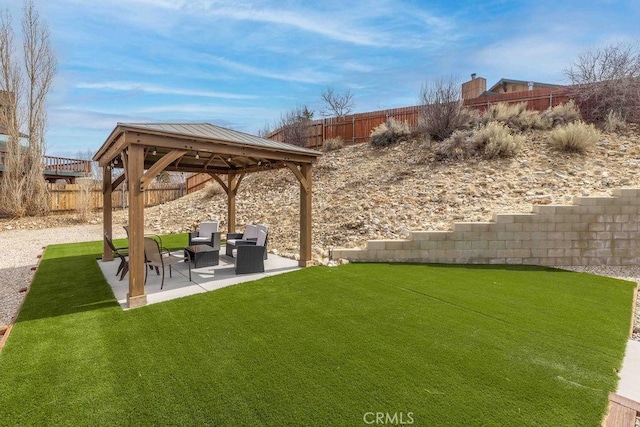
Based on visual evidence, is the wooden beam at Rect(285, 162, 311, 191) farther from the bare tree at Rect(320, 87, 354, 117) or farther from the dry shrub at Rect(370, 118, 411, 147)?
the bare tree at Rect(320, 87, 354, 117)

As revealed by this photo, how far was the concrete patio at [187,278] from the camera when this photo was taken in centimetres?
530

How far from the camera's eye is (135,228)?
15.4 ft

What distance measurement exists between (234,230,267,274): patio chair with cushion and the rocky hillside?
1.71 metres

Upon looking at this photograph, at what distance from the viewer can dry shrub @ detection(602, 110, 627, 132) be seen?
1153 cm

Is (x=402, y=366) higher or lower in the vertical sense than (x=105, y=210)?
lower

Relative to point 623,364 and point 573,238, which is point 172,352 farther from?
point 573,238

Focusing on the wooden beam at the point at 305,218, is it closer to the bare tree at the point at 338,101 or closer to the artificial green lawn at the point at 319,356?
the artificial green lawn at the point at 319,356

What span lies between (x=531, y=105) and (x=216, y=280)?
14.5m

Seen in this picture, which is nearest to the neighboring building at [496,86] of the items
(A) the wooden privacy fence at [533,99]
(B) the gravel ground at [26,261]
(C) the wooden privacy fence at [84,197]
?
(A) the wooden privacy fence at [533,99]

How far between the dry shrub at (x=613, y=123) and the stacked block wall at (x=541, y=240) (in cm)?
623

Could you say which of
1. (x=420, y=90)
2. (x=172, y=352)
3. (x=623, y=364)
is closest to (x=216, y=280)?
(x=172, y=352)

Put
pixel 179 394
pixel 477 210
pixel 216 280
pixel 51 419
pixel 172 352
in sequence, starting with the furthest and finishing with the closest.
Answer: pixel 477 210 → pixel 216 280 → pixel 172 352 → pixel 179 394 → pixel 51 419

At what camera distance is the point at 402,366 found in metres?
3.04

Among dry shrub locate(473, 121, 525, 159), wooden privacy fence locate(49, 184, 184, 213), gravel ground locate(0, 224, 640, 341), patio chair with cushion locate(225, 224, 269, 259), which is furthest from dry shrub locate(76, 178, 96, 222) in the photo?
dry shrub locate(473, 121, 525, 159)
